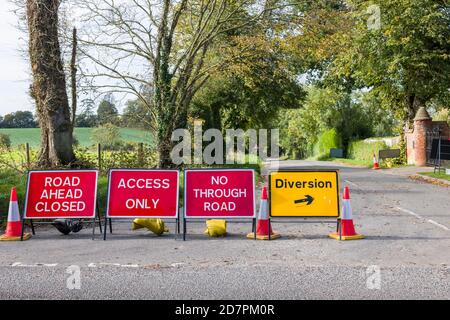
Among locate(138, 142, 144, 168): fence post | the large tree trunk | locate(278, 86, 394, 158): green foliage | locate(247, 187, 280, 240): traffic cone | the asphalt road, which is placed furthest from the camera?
locate(278, 86, 394, 158): green foliage

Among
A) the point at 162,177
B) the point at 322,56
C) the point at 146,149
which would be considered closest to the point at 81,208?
the point at 162,177

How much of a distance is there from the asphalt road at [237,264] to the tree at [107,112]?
9.43 meters

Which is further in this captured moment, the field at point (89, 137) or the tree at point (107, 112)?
the field at point (89, 137)

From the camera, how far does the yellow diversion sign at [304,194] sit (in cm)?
891

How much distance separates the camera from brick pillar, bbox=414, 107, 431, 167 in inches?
1165

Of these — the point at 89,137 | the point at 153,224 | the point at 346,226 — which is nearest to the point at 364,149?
the point at 89,137

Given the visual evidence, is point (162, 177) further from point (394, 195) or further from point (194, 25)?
point (194, 25)

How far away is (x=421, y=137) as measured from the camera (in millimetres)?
29812

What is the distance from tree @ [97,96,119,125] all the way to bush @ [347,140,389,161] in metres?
26.7

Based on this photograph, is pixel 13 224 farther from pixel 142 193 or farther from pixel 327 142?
pixel 327 142

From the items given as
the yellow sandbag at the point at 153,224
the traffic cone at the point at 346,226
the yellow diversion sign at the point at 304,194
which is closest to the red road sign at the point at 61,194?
the yellow sandbag at the point at 153,224

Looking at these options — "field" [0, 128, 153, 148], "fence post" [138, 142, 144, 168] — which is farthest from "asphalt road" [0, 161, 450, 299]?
"field" [0, 128, 153, 148]

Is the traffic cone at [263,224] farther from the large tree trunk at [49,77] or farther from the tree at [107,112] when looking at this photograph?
the tree at [107,112]

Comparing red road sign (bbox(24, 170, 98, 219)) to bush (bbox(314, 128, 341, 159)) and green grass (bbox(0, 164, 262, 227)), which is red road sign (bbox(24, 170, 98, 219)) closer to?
green grass (bbox(0, 164, 262, 227))
